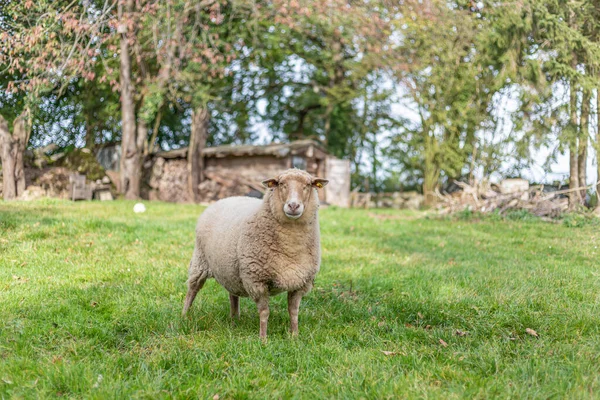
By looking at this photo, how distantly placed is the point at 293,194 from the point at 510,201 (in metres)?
11.2

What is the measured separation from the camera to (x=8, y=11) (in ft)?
35.5

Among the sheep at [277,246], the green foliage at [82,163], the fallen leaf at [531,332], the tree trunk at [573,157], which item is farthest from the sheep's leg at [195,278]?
the green foliage at [82,163]

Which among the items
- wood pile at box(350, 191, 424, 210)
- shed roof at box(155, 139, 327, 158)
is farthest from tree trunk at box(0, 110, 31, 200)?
wood pile at box(350, 191, 424, 210)

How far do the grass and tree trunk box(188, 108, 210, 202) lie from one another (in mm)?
10592

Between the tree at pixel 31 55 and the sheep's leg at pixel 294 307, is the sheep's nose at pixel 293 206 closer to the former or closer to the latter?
the sheep's leg at pixel 294 307

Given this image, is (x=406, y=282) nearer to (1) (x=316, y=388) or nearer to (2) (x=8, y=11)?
(1) (x=316, y=388)

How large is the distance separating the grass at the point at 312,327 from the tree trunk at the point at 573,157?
206 inches

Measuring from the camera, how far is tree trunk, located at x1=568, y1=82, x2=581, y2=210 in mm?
12906

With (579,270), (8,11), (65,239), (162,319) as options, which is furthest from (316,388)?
(8,11)

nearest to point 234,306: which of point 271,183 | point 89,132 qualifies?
point 271,183

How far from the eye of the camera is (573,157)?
13305 millimetres

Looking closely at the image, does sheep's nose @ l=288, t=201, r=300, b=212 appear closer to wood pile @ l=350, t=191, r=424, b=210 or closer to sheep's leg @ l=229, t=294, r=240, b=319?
sheep's leg @ l=229, t=294, r=240, b=319

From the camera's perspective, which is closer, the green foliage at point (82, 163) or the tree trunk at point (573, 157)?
the tree trunk at point (573, 157)

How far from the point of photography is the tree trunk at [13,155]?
14781 millimetres
